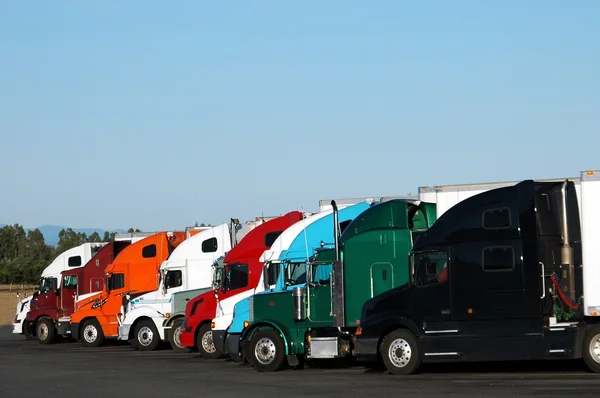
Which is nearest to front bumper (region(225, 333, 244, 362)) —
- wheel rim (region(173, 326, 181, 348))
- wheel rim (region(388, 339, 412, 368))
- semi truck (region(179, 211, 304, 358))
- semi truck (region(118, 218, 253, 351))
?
semi truck (region(179, 211, 304, 358))

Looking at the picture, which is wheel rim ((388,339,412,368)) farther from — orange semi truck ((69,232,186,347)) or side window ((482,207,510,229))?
orange semi truck ((69,232,186,347))

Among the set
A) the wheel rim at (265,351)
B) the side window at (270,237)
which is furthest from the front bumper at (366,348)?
the side window at (270,237)

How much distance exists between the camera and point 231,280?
2545cm

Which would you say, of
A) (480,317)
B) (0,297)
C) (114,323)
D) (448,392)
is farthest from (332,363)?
(0,297)

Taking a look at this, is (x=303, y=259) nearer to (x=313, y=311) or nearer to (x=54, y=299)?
(x=313, y=311)

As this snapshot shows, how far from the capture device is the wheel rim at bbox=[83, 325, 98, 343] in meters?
32.2

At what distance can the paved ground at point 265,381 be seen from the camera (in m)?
17.3

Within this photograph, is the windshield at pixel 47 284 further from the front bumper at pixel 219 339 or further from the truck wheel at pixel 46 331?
the front bumper at pixel 219 339

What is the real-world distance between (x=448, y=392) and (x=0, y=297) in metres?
65.6

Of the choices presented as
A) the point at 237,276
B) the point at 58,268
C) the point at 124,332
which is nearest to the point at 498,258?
the point at 237,276

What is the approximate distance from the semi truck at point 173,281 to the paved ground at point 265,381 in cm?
363

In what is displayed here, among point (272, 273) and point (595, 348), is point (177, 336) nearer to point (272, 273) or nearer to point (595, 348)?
point (272, 273)

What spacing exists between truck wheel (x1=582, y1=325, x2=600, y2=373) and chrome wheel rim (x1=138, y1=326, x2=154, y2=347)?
14567 mm

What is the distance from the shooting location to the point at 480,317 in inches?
756
